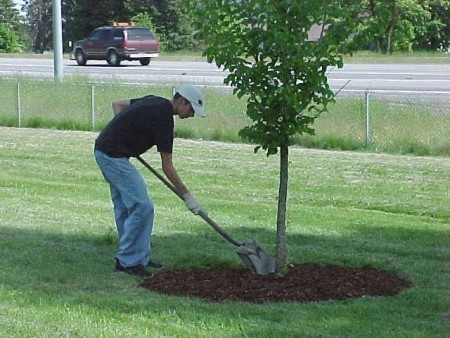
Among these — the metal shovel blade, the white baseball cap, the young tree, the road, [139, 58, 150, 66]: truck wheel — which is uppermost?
the young tree

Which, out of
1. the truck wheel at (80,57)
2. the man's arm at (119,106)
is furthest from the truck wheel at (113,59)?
the man's arm at (119,106)

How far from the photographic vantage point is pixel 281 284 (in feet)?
25.2

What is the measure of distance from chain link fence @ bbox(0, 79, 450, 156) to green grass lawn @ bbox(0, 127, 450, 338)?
2.80 feet

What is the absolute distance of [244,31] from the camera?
25.1 feet

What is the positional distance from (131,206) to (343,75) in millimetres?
24549

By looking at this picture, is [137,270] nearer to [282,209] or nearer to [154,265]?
[154,265]

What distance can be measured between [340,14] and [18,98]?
50.6 ft

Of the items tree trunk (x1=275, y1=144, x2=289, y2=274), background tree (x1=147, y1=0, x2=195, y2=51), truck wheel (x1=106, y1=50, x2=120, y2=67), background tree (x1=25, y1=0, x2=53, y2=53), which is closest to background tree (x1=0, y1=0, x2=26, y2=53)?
background tree (x1=25, y1=0, x2=53, y2=53)

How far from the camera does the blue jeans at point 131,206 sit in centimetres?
812

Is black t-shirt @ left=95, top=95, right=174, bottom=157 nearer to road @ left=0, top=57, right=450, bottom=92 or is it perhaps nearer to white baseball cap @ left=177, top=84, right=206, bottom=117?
white baseball cap @ left=177, top=84, right=206, bottom=117

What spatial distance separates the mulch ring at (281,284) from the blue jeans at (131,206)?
294 mm

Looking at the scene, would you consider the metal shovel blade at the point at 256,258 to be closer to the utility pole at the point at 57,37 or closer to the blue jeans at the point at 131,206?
the blue jeans at the point at 131,206

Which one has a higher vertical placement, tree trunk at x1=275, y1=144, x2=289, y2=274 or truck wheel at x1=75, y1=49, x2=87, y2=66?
tree trunk at x1=275, y1=144, x2=289, y2=274

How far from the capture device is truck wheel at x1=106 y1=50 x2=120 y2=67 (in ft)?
140
